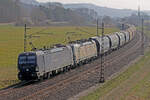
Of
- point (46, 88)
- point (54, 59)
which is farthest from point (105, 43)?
point (46, 88)

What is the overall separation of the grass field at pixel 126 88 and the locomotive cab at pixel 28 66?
24.2ft

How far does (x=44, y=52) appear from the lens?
128 ft

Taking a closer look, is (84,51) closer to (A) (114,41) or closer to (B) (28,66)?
(B) (28,66)

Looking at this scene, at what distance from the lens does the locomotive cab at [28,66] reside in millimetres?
36812

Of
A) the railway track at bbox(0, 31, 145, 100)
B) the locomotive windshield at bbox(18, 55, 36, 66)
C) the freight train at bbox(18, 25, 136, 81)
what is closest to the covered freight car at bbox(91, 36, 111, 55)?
the freight train at bbox(18, 25, 136, 81)

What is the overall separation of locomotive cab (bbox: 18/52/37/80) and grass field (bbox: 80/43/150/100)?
24.2 ft

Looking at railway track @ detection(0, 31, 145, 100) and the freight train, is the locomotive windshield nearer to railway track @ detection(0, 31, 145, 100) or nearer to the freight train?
the freight train

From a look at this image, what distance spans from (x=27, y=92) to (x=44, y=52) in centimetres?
771

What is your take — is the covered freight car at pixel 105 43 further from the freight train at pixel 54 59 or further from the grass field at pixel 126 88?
the grass field at pixel 126 88

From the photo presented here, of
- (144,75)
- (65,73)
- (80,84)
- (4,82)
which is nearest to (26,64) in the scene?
(4,82)

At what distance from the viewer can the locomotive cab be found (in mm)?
36812

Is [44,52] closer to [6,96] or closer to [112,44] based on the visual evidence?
[6,96]

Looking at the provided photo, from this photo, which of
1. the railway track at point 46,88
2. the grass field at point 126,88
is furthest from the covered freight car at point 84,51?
the grass field at point 126,88

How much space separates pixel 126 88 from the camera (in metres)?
35.5
